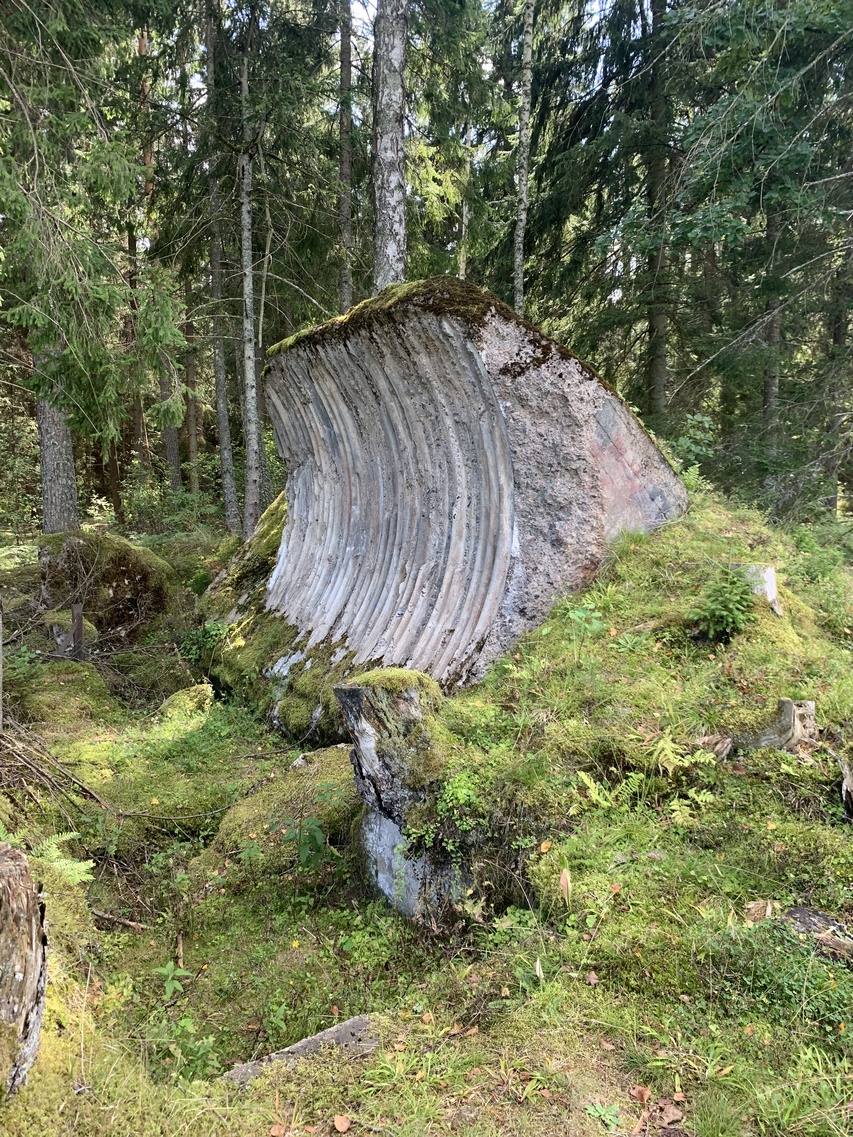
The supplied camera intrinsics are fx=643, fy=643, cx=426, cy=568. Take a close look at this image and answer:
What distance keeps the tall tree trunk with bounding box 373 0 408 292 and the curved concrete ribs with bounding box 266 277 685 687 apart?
83.6 inches

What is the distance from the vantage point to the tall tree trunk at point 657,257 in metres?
10.9

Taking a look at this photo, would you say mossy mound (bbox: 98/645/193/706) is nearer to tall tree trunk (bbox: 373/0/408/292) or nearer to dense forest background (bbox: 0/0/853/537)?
dense forest background (bbox: 0/0/853/537)

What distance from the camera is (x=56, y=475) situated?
11.2m

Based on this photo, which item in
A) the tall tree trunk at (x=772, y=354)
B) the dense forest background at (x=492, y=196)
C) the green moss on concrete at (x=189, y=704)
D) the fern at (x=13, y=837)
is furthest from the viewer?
the tall tree trunk at (x=772, y=354)

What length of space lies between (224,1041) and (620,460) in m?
4.41

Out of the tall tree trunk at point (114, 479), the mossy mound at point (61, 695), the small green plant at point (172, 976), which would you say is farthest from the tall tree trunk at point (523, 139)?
the tall tree trunk at point (114, 479)

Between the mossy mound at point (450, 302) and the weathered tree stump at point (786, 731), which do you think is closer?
the weathered tree stump at point (786, 731)

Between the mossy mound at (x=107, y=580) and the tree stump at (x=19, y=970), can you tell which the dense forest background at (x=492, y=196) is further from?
the tree stump at (x=19, y=970)

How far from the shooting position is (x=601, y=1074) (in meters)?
2.09

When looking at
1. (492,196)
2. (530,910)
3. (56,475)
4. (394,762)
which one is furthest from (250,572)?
(492,196)

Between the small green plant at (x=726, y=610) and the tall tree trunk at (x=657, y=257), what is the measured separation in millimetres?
7544

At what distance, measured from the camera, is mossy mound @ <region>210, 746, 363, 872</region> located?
4039mm

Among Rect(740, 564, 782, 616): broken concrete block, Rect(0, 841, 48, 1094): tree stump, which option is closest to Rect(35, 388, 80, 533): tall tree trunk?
Rect(0, 841, 48, 1094): tree stump

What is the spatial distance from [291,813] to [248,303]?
339 inches
